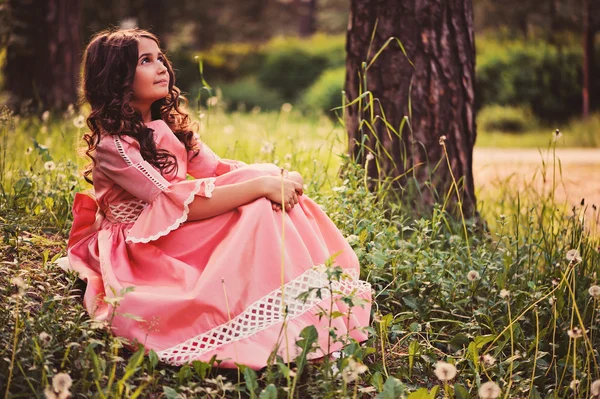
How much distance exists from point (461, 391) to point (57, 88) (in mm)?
5400

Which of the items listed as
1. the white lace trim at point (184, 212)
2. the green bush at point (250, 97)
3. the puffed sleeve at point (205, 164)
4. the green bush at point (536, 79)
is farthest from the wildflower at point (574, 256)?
the green bush at point (250, 97)

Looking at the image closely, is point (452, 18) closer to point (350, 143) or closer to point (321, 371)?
A: point (350, 143)

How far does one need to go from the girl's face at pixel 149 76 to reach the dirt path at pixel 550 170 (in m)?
2.81

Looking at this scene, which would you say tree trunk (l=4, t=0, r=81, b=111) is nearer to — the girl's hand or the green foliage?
the girl's hand

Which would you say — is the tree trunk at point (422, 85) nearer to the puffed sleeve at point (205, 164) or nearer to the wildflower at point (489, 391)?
the puffed sleeve at point (205, 164)

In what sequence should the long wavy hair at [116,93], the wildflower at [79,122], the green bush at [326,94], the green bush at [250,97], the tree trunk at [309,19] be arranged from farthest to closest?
the tree trunk at [309,19], the green bush at [250,97], the green bush at [326,94], the wildflower at [79,122], the long wavy hair at [116,93]

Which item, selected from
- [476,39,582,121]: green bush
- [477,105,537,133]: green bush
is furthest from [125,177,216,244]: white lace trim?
[476,39,582,121]: green bush

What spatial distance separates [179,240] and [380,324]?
0.80 m

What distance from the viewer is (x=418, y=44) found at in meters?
3.59

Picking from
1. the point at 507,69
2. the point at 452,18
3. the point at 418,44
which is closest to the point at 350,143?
the point at 418,44

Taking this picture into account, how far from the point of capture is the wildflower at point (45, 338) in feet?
6.24

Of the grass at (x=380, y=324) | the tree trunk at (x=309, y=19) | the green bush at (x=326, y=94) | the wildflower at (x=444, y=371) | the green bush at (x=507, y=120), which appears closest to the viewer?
the wildflower at (x=444, y=371)

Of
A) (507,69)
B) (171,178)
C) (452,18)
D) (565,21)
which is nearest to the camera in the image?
(171,178)

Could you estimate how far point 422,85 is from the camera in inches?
143
